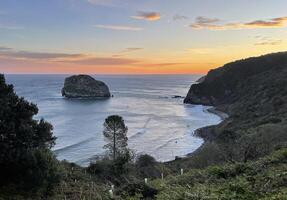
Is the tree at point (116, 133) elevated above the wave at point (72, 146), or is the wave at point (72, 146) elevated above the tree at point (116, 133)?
the tree at point (116, 133)

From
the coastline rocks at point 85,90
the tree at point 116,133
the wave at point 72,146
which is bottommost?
the wave at point 72,146

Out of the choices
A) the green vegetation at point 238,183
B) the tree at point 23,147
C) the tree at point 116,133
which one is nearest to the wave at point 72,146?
the tree at point 116,133

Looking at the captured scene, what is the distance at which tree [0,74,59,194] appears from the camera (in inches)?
825

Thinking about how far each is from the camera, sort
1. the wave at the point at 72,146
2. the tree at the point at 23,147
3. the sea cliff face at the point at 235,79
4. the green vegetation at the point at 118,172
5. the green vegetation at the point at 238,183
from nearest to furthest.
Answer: the green vegetation at the point at 238,183
the green vegetation at the point at 118,172
the tree at the point at 23,147
the wave at the point at 72,146
the sea cliff face at the point at 235,79

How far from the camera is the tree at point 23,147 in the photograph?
68.7 feet

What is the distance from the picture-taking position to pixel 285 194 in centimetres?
634

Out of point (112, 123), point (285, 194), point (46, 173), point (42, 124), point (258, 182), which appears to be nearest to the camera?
point (285, 194)

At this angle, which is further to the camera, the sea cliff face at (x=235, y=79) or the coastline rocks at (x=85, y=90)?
the coastline rocks at (x=85, y=90)

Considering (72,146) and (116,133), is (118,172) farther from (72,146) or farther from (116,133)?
(72,146)

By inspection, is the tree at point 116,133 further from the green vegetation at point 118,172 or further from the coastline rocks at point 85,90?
the coastline rocks at point 85,90

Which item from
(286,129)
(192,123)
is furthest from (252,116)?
(286,129)

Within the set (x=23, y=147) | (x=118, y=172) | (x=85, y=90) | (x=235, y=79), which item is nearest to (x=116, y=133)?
(x=118, y=172)

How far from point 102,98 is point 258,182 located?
587 feet

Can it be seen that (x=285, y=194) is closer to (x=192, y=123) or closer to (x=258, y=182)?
(x=258, y=182)
